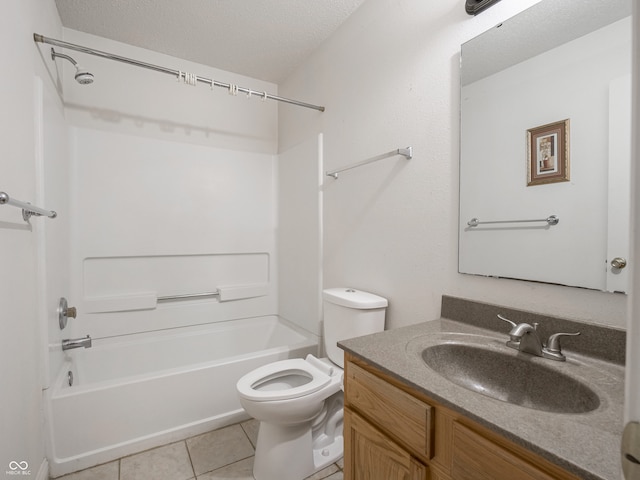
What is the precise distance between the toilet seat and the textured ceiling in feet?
6.74

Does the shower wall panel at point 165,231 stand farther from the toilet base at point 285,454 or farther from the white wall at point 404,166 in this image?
the toilet base at point 285,454

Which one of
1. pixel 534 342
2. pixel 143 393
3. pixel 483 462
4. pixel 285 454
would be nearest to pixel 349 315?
pixel 285 454

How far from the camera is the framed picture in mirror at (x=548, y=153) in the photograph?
986mm

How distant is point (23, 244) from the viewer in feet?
4.05

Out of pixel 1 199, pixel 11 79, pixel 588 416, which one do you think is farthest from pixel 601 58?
pixel 11 79

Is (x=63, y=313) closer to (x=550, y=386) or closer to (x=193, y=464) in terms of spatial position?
(x=193, y=464)

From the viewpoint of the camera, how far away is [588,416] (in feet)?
2.09

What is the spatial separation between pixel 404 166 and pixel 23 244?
1675 millimetres

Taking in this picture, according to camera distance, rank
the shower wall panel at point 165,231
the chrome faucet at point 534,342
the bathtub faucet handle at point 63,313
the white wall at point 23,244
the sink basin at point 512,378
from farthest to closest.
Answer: the shower wall panel at point 165,231 → the bathtub faucet handle at point 63,313 → the white wall at point 23,244 → the chrome faucet at point 534,342 → the sink basin at point 512,378

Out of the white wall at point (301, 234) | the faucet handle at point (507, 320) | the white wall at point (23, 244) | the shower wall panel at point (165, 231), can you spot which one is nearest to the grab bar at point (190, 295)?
the shower wall panel at point (165, 231)

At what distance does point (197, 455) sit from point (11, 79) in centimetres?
187

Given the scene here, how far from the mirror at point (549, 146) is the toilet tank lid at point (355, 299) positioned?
481 millimetres

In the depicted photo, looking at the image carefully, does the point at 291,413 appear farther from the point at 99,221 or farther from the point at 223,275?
the point at 99,221

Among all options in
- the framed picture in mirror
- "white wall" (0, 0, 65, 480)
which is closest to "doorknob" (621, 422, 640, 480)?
the framed picture in mirror
